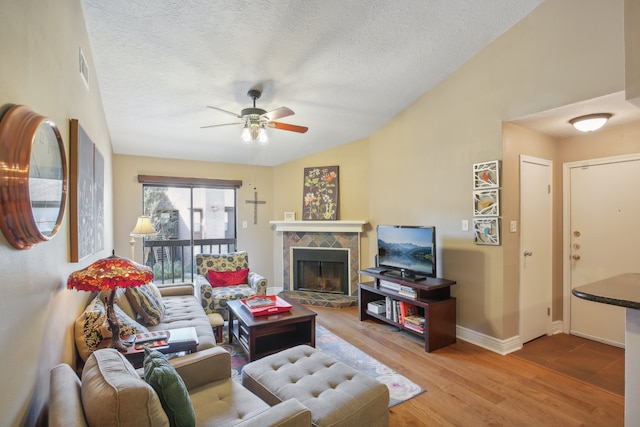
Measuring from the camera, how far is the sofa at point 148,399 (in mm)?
1047

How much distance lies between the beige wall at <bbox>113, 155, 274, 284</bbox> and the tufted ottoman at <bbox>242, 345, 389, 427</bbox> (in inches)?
149

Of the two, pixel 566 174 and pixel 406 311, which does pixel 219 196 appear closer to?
pixel 406 311

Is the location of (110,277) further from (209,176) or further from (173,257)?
(209,176)

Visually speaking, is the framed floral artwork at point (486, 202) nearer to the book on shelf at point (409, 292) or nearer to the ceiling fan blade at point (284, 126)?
the book on shelf at point (409, 292)

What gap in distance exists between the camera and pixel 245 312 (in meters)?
3.10

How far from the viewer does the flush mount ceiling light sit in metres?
2.86

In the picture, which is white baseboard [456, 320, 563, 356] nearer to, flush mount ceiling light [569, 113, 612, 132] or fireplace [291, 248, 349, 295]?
fireplace [291, 248, 349, 295]

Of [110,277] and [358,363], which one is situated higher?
[110,277]

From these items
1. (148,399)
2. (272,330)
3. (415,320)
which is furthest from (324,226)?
(148,399)

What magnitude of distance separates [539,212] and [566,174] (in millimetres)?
608

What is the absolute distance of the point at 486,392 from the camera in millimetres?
2451

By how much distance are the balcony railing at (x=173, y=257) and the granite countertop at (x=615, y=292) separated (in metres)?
4.95

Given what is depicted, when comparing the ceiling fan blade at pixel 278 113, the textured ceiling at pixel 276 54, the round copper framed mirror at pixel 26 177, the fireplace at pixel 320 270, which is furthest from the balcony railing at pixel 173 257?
the round copper framed mirror at pixel 26 177

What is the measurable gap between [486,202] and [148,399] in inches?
127
